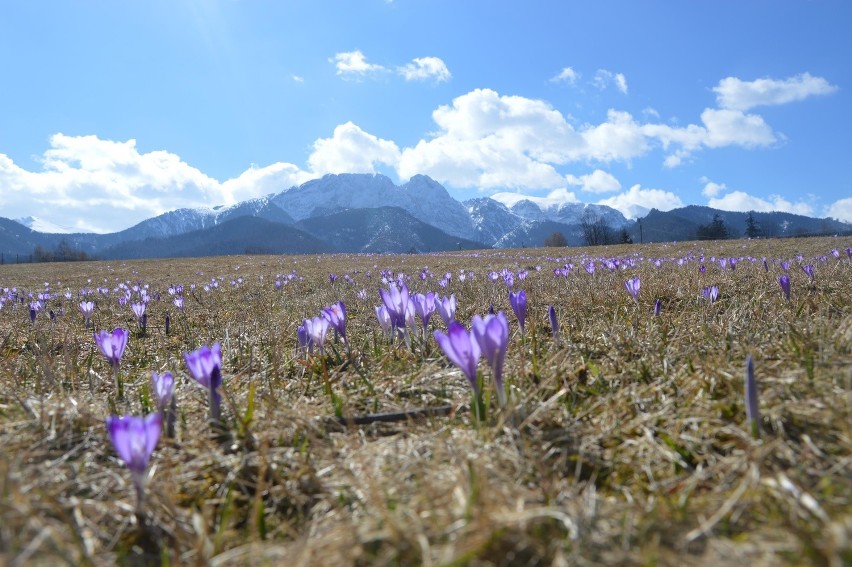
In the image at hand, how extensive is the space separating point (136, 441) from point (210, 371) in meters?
0.63

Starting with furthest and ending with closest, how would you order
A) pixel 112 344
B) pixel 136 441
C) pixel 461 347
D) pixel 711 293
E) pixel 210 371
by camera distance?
pixel 711 293, pixel 112 344, pixel 210 371, pixel 461 347, pixel 136 441

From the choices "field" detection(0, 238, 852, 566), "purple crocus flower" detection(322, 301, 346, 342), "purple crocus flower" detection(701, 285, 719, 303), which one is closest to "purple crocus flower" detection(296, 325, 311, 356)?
"field" detection(0, 238, 852, 566)

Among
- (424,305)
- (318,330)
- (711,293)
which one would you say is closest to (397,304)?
(424,305)

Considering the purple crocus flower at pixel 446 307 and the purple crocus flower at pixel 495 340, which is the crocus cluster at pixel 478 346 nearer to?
the purple crocus flower at pixel 495 340

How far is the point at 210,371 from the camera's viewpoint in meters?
1.97

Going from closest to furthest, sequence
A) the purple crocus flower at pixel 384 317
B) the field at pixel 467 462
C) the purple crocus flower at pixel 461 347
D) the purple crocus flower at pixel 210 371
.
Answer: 1. the field at pixel 467 462
2. the purple crocus flower at pixel 461 347
3. the purple crocus flower at pixel 210 371
4. the purple crocus flower at pixel 384 317

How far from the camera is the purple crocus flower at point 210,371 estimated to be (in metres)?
1.93

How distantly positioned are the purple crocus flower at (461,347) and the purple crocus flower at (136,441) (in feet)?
3.00

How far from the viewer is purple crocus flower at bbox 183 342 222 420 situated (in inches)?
76.1

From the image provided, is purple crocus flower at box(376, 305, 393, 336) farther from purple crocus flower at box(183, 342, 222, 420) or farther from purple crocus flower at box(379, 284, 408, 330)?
purple crocus flower at box(183, 342, 222, 420)

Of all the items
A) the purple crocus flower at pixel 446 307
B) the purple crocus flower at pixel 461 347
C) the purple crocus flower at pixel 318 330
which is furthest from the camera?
the purple crocus flower at pixel 318 330

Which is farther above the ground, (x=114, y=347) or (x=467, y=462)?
(x=114, y=347)

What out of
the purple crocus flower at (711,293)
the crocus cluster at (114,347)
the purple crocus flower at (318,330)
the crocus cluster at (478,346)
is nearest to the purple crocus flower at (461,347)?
the crocus cluster at (478,346)

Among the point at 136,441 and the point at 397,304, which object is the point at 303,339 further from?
the point at 136,441
